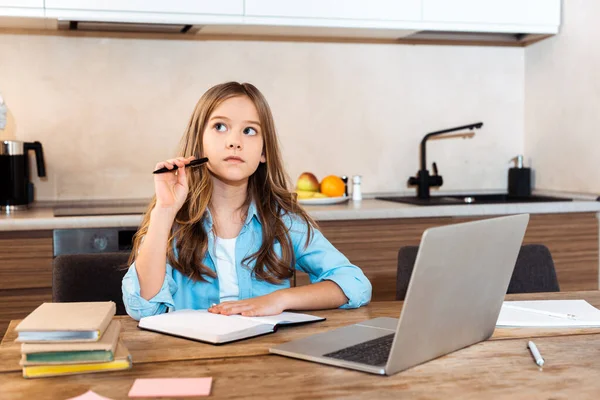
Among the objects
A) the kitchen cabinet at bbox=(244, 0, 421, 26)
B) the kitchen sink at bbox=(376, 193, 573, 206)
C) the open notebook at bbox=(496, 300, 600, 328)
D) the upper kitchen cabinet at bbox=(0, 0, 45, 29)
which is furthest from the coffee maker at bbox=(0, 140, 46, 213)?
the open notebook at bbox=(496, 300, 600, 328)

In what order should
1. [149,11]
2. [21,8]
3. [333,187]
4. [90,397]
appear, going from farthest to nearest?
[333,187] < [149,11] < [21,8] < [90,397]

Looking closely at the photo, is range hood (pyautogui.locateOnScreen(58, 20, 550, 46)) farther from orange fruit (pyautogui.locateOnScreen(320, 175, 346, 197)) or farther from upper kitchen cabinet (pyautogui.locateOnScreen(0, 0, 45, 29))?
orange fruit (pyautogui.locateOnScreen(320, 175, 346, 197))

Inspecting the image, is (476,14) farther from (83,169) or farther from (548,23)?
Answer: (83,169)

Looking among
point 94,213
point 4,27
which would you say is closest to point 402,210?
point 94,213

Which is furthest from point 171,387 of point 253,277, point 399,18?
point 399,18

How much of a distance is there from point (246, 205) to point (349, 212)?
3.00 feet

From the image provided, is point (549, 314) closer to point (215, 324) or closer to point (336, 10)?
point (215, 324)

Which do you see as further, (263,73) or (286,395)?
(263,73)

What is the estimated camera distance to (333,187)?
3.01 metres

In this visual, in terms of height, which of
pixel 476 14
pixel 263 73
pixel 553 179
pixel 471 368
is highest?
pixel 476 14

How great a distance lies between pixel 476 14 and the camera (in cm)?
304

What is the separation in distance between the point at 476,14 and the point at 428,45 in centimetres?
33

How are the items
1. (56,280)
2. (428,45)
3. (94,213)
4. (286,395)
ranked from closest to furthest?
1. (286,395)
2. (56,280)
3. (94,213)
4. (428,45)

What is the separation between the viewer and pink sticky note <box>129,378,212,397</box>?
994 mm
